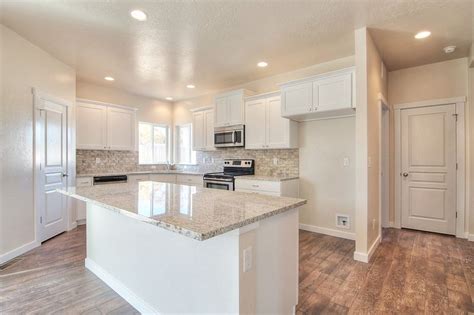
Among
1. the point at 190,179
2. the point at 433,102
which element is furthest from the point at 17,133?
the point at 433,102

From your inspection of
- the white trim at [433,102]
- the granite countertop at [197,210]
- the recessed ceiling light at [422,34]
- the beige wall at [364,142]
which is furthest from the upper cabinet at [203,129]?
the recessed ceiling light at [422,34]

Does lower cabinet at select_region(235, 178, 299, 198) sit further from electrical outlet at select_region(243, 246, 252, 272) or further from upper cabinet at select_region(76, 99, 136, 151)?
upper cabinet at select_region(76, 99, 136, 151)

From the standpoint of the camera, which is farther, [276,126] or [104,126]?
[104,126]

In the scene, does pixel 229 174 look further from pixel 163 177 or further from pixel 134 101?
pixel 134 101

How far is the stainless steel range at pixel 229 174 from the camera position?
4.33 meters

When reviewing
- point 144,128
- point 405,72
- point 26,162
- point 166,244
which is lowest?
point 166,244

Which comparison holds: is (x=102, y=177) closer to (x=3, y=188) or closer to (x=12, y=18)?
(x=3, y=188)

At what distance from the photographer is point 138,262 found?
200 centimetres

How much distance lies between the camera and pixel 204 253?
145 cm

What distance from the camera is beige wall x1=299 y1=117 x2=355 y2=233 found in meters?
3.73

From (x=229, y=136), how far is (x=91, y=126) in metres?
2.66

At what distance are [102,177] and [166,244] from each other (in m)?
3.47

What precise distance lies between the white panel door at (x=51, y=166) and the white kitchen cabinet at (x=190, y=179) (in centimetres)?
227

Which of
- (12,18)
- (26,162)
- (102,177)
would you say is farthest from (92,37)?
(102,177)
